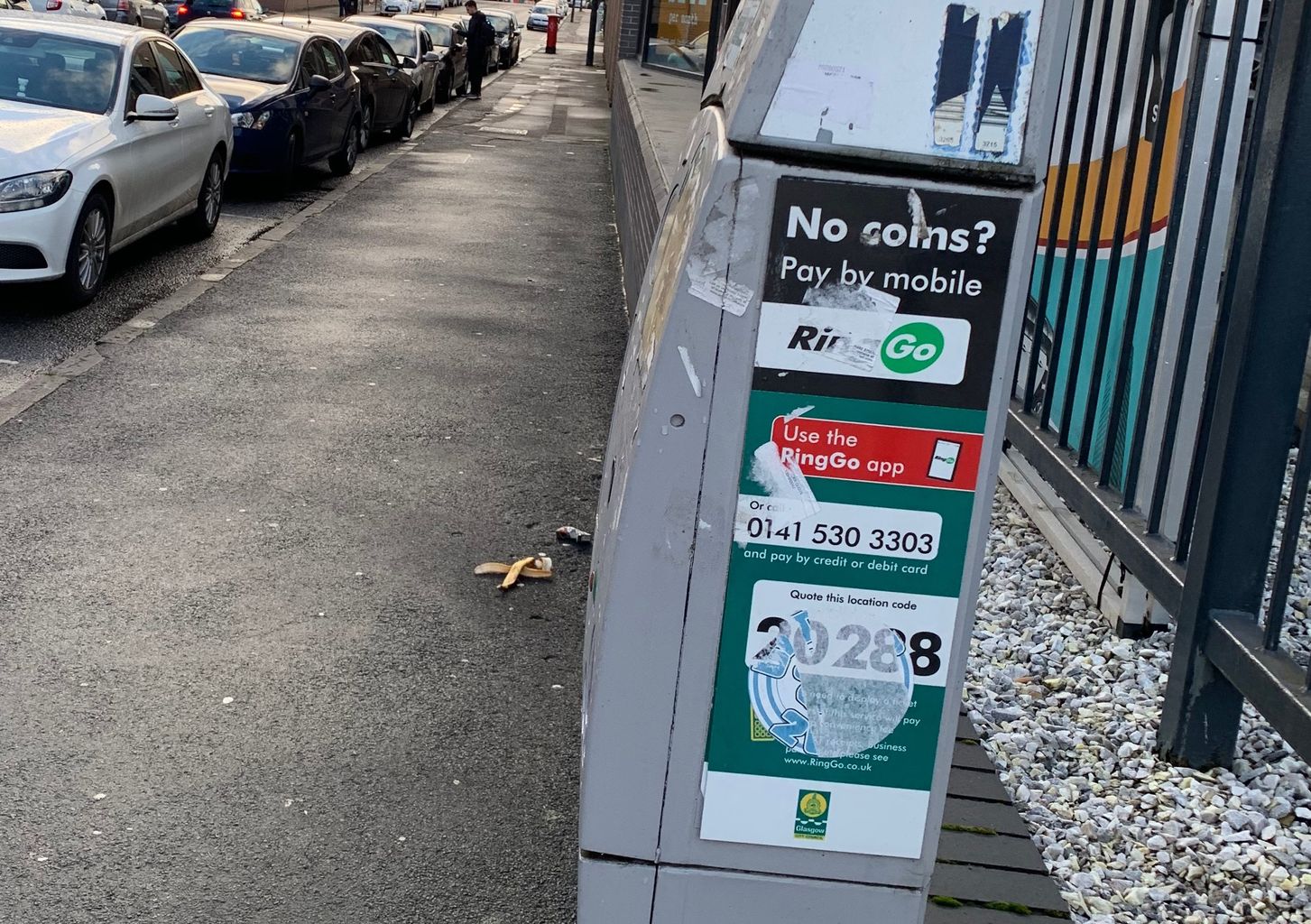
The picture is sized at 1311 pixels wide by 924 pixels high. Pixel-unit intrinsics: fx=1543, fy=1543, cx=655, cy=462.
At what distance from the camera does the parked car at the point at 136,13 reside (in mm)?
31734

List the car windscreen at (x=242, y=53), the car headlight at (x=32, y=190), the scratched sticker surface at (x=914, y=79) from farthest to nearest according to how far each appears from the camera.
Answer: the car windscreen at (x=242, y=53)
the car headlight at (x=32, y=190)
the scratched sticker surface at (x=914, y=79)

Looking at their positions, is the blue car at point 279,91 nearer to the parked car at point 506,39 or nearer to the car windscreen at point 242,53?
the car windscreen at point 242,53

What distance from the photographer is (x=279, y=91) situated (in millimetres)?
14891

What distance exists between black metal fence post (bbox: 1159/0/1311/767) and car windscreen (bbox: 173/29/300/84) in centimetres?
1318

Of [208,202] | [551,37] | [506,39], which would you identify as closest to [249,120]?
[208,202]

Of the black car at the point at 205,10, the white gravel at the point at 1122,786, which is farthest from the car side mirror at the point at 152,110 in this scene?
the black car at the point at 205,10

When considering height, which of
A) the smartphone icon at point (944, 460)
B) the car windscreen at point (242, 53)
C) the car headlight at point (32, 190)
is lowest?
the car headlight at point (32, 190)

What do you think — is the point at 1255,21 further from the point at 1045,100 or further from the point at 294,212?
the point at 294,212

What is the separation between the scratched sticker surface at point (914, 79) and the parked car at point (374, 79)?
16563 mm

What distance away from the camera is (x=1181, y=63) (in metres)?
4.51

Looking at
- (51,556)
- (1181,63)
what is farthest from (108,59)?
(1181,63)

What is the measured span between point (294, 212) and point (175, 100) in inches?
104

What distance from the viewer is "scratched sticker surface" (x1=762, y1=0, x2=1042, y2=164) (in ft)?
6.63

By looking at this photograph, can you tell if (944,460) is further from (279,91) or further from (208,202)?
(279,91)
